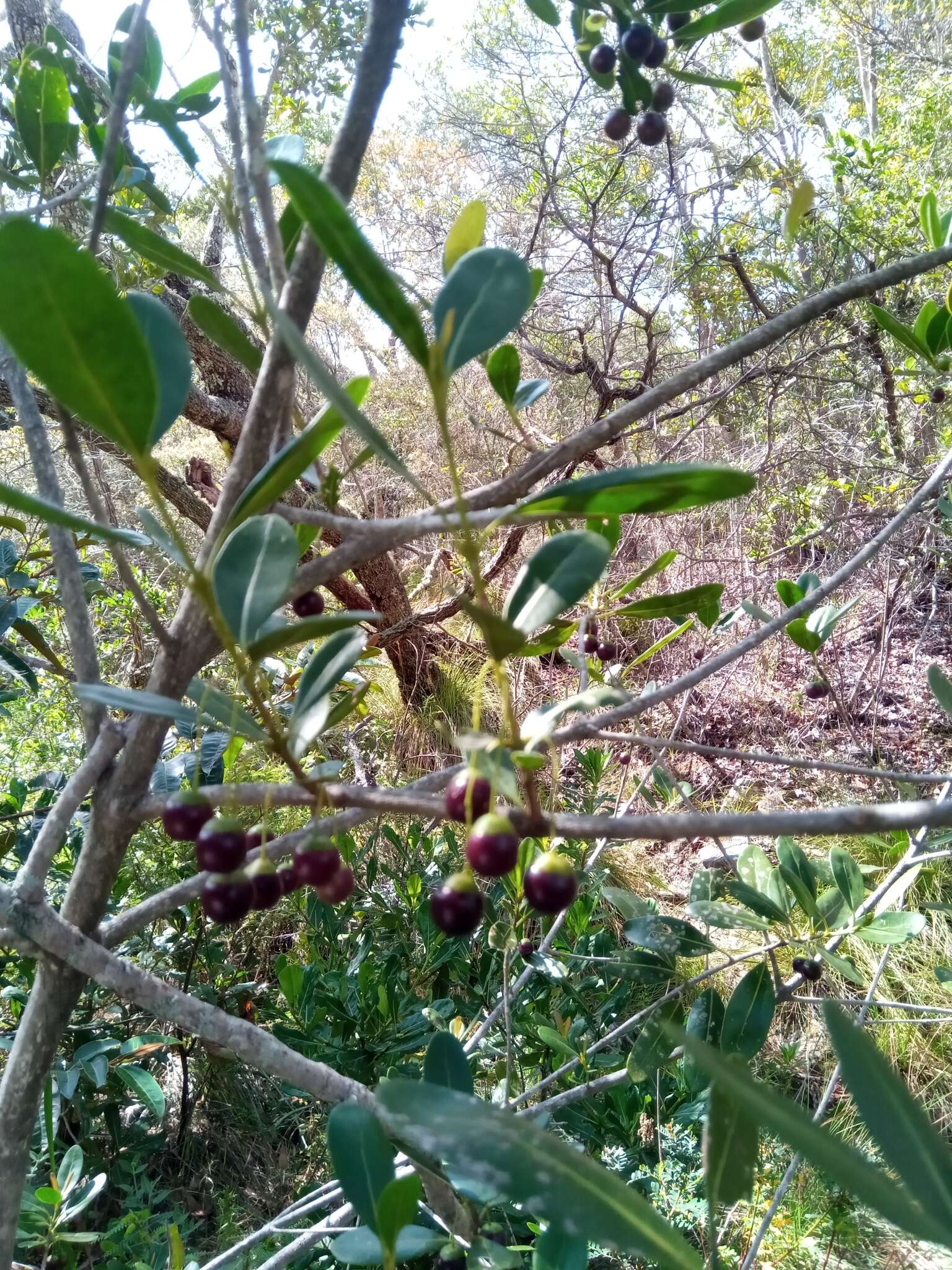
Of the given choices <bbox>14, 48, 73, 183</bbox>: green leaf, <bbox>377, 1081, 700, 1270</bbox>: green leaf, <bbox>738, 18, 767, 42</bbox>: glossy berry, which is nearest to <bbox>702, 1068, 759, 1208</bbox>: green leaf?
<bbox>377, 1081, 700, 1270</bbox>: green leaf

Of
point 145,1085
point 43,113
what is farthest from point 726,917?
point 43,113

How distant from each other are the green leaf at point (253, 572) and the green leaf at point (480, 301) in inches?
4.5

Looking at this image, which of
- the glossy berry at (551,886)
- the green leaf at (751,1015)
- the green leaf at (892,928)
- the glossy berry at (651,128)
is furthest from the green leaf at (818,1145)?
the glossy berry at (651,128)

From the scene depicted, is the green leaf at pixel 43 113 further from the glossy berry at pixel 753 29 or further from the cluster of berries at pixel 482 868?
the cluster of berries at pixel 482 868

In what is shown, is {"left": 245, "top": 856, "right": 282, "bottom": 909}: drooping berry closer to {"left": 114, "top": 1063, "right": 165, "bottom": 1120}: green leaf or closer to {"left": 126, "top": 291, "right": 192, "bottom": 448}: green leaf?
{"left": 126, "top": 291, "right": 192, "bottom": 448}: green leaf

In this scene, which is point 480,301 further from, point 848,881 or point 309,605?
point 848,881

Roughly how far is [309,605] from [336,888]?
0.28m

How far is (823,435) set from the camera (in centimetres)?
328

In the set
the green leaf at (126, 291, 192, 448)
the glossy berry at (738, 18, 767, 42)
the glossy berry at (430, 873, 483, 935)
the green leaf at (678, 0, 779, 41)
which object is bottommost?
the glossy berry at (430, 873, 483, 935)

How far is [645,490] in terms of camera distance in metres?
0.33

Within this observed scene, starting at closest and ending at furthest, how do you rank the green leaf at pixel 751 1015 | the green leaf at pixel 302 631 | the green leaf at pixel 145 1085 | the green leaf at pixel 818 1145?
the green leaf at pixel 818 1145
the green leaf at pixel 302 631
the green leaf at pixel 751 1015
the green leaf at pixel 145 1085

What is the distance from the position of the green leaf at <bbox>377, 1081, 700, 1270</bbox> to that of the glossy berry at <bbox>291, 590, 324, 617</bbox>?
0.40m

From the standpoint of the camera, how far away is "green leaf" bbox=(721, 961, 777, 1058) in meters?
0.66

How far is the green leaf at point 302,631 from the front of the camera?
301 mm
